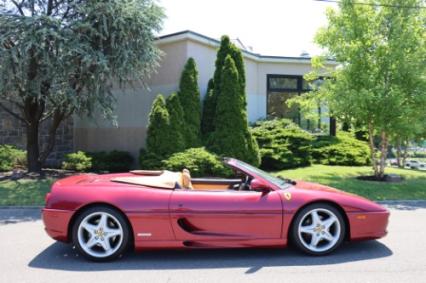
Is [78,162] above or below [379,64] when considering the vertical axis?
below

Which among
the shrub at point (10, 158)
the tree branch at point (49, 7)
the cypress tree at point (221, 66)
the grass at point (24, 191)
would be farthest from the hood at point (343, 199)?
the shrub at point (10, 158)

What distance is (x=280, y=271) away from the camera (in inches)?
166

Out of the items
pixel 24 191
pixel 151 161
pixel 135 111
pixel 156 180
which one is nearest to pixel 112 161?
pixel 135 111

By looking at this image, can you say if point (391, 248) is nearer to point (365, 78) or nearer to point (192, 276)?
point (192, 276)

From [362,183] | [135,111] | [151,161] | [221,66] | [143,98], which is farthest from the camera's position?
[135,111]

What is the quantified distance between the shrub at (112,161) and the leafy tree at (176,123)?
290 centimetres

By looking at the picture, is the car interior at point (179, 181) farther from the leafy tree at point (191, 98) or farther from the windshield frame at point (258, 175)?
the leafy tree at point (191, 98)

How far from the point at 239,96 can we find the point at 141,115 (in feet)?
12.6

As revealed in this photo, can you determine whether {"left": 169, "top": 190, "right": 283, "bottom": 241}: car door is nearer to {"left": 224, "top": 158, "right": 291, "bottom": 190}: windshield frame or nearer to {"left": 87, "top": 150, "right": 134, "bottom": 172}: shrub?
{"left": 224, "top": 158, "right": 291, "bottom": 190}: windshield frame

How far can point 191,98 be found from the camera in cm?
1200

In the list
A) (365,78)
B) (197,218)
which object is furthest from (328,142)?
(197,218)

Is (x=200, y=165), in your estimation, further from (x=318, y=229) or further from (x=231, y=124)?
(x=318, y=229)

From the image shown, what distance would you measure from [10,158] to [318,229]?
11.4 meters

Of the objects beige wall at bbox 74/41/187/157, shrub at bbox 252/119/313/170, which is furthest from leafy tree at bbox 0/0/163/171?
shrub at bbox 252/119/313/170
